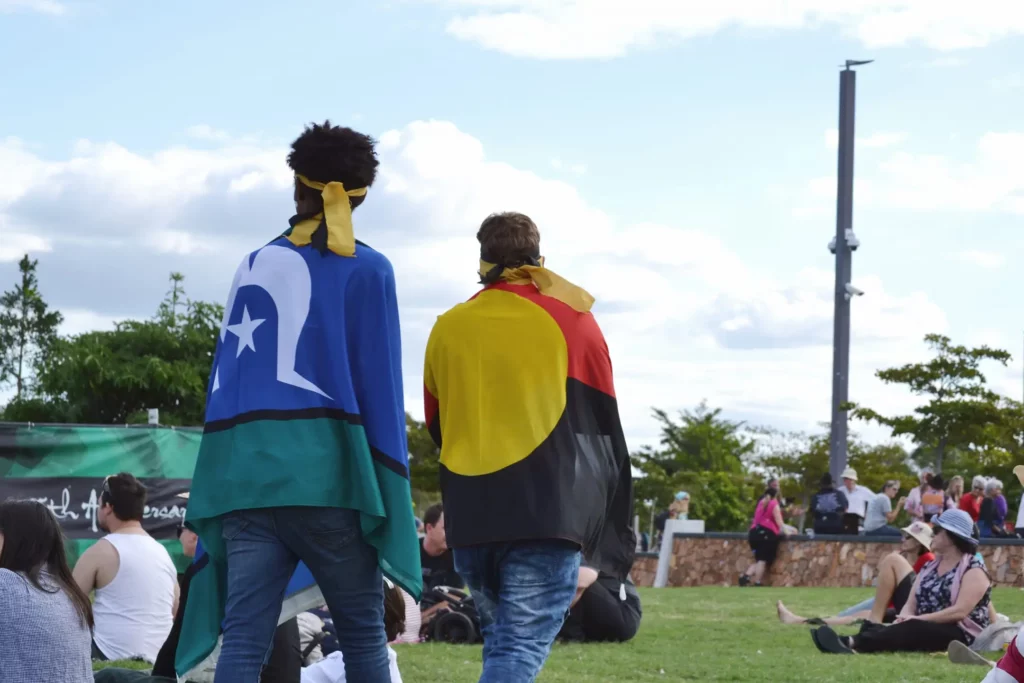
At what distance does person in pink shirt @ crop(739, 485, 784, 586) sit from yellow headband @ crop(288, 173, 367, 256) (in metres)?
18.2

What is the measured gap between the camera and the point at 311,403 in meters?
3.75

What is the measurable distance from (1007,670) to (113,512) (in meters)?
5.20

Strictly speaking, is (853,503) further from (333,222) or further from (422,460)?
(422,460)

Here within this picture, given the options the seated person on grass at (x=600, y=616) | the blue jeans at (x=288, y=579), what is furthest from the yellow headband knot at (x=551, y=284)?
the seated person on grass at (x=600, y=616)

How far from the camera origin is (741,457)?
52812 mm

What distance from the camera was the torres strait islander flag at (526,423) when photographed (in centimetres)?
394

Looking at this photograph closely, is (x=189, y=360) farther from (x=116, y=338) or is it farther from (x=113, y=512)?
(x=113, y=512)

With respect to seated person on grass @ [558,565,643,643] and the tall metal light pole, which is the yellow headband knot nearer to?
seated person on grass @ [558,565,643,643]

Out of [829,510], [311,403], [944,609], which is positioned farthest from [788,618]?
[829,510]

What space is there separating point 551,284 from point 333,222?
2.25ft

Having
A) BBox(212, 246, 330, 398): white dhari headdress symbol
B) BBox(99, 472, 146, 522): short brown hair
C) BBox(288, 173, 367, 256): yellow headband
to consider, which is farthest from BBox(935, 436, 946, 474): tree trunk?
BBox(212, 246, 330, 398): white dhari headdress symbol

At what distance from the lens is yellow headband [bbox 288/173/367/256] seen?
3877 mm

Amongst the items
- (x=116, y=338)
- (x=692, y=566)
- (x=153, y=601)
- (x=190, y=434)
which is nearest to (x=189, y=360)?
(x=116, y=338)

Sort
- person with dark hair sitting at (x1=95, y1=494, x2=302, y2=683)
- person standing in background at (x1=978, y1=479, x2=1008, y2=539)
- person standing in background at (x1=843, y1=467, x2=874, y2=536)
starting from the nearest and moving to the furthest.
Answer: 1. person with dark hair sitting at (x1=95, y1=494, x2=302, y2=683)
2. person standing in background at (x1=978, y1=479, x2=1008, y2=539)
3. person standing in background at (x1=843, y1=467, x2=874, y2=536)
